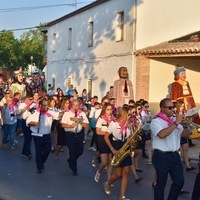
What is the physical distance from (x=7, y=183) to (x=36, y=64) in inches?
2639

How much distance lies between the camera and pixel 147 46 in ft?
67.8

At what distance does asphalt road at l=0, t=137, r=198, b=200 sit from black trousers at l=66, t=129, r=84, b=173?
0.80ft

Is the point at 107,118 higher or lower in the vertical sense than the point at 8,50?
lower

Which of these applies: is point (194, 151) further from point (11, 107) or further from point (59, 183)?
point (59, 183)

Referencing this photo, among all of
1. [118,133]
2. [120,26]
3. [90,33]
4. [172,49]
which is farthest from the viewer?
[90,33]

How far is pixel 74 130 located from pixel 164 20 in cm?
1152

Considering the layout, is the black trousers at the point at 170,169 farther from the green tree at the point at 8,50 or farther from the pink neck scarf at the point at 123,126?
the green tree at the point at 8,50

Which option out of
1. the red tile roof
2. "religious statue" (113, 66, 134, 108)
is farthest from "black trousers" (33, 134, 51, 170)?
the red tile roof

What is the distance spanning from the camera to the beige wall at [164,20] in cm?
1934

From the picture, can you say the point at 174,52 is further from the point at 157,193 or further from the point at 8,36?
the point at 8,36

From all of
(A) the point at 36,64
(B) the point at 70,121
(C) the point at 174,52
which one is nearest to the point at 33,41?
(A) the point at 36,64

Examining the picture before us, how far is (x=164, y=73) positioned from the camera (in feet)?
68.2

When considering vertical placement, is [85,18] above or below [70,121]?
above

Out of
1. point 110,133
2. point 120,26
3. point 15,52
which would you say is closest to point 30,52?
point 15,52
